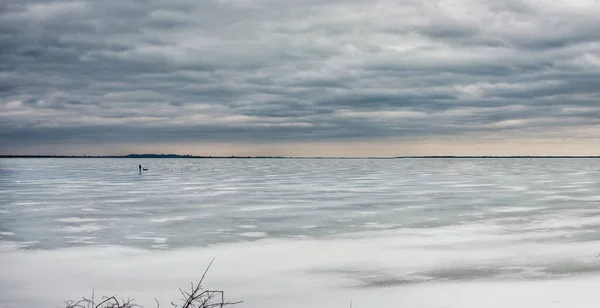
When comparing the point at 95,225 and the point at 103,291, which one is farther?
the point at 95,225

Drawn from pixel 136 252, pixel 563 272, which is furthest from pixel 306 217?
pixel 563 272

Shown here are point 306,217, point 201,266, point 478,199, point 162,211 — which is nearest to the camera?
point 201,266

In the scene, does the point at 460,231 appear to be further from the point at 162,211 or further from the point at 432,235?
the point at 162,211

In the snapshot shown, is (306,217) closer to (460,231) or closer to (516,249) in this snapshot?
(460,231)

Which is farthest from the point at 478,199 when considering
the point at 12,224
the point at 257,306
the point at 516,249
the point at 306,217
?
the point at 257,306

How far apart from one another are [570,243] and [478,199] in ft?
38.7

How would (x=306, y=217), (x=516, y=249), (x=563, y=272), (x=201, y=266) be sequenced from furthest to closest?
(x=306, y=217) → (x=516, y=249) → (x=201, y=266) → (x=563, y=272)

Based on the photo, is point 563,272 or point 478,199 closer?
point 563,272

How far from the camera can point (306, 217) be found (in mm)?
18141

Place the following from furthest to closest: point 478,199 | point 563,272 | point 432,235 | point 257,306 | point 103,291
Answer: point 478,199, point 432,235, point 563,272, point 103,291, point 257,306

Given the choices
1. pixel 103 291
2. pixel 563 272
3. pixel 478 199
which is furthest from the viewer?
pixel 478 199

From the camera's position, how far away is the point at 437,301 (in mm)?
8273

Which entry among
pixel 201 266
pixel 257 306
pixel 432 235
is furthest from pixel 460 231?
pixel 257 306

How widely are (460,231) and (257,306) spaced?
7.95 meters
